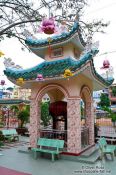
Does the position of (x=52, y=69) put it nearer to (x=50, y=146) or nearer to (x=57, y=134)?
(x=57, y=134)

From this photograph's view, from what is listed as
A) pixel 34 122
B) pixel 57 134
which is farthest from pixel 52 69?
pixel 57 134

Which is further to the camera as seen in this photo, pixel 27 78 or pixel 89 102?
pixel 89 102

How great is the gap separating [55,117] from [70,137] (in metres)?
1.77

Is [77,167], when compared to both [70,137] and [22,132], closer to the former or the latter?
[70,137]

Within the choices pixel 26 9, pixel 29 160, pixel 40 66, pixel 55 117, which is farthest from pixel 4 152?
pixel 26 9

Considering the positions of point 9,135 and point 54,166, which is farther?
point 9,135

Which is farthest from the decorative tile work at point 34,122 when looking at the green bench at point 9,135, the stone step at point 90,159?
the green bench at point 9,135

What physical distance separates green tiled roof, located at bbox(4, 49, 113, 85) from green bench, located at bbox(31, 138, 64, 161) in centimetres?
258

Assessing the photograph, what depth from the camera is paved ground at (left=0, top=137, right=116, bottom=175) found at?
6.88 meters

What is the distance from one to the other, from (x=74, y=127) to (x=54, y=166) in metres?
1.83

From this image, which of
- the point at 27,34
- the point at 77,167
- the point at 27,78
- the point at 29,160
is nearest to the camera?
the point at 27,34

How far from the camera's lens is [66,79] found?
8938 millimetres

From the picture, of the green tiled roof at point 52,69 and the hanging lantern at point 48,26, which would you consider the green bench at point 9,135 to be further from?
the hanging lantern at point 48,26

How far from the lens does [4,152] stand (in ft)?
32.6
